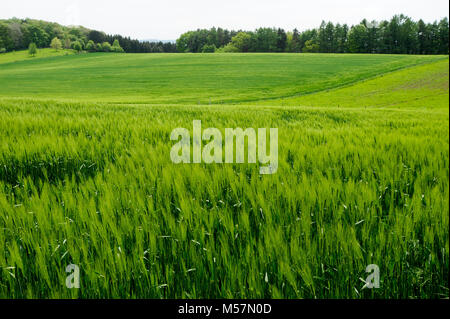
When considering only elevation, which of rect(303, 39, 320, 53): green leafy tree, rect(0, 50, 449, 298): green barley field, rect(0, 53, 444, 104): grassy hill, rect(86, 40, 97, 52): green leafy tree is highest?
rect(86, 40, 97, 52): green leafy tree

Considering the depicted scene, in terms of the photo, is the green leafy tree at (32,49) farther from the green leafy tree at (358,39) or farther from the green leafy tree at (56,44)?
the green leafy tree at (358,39)

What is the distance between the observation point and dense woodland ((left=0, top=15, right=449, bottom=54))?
79.2 m

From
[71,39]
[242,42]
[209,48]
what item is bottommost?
[209,48]

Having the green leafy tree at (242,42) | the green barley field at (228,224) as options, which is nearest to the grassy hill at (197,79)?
the green barley field at (228,224)

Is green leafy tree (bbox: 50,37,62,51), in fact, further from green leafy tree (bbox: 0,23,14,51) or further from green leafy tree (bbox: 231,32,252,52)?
green leafy tree (bbox: 231,32,252,52)

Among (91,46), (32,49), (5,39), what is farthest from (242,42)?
→ (5,39)

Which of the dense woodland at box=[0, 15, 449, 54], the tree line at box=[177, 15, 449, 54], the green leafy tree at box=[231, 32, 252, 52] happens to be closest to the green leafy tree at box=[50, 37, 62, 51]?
the dense woodland at box=[0, 15, 449, 54]

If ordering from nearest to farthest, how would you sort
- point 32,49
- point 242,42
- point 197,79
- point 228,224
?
point 228,224 < point 197,79 < point 32,49 < point 242,42

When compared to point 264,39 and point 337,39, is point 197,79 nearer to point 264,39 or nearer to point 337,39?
point 264,39

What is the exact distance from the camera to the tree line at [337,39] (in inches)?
3093

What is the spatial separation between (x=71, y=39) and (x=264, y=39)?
232 ft

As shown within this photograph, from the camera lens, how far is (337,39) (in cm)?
9412
